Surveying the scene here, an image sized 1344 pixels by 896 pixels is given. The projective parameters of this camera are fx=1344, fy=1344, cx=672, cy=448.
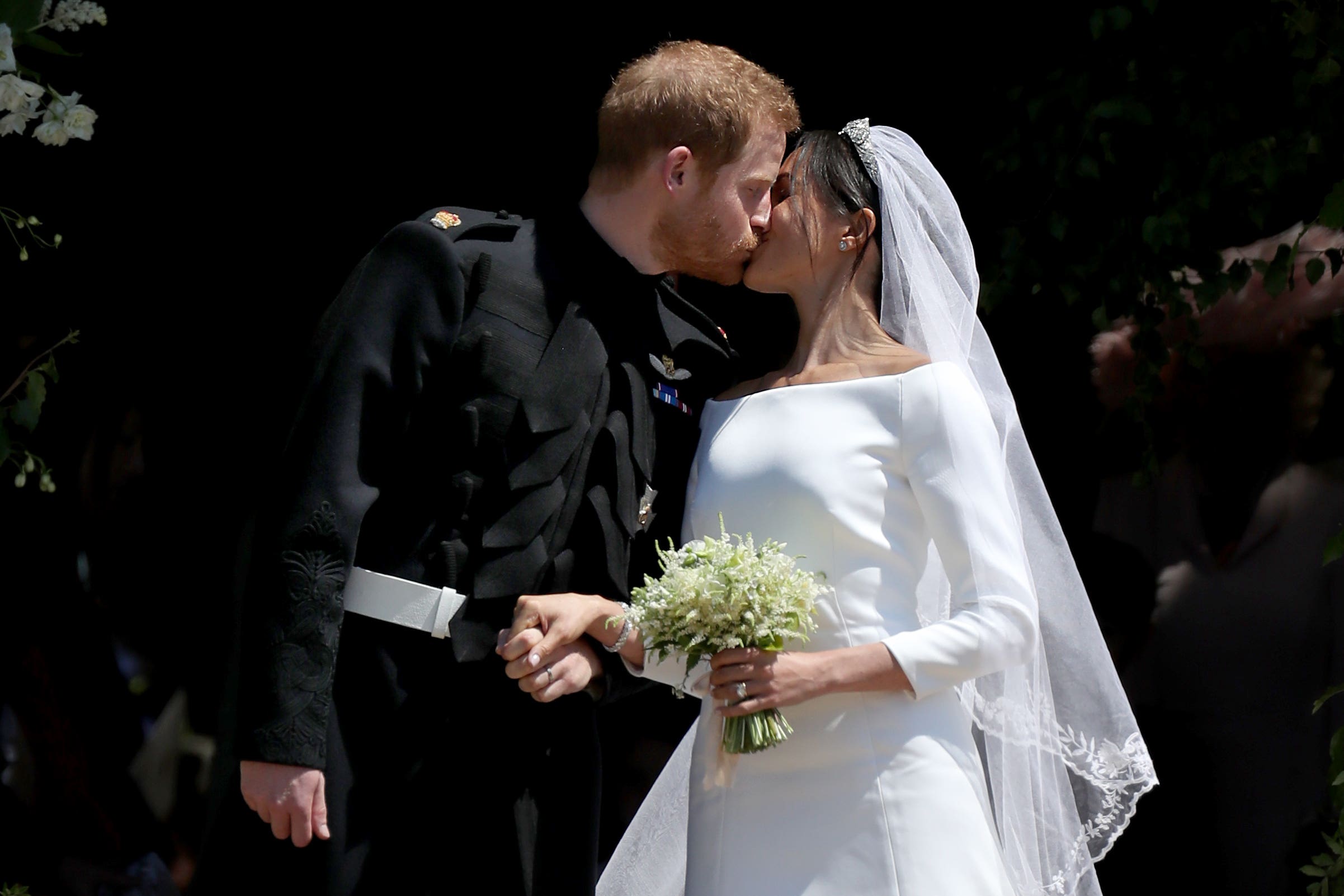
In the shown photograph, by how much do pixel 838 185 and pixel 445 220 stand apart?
76cm

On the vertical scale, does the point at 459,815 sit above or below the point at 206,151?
below

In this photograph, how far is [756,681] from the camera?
6.94 ft

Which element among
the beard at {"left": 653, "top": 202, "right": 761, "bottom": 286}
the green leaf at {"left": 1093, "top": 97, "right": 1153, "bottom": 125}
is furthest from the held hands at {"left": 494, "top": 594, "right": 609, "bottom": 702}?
the green leaf at {"left": 1093, "top": 97, "right": 1153, "bottom": 125}

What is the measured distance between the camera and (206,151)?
13.5ft

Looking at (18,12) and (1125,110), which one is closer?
(18,12)

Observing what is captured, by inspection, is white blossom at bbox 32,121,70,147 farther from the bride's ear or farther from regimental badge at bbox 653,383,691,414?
the bride's ear

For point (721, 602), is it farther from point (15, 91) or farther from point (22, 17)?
point (22, 17)

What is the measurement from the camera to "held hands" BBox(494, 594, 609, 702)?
2.13 m

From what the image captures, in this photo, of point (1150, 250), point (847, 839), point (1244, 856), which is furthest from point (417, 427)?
point (1244, 856)

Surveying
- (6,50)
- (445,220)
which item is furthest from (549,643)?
(6,50)

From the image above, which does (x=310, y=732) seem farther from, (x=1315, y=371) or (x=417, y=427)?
(x=1315, y=371)

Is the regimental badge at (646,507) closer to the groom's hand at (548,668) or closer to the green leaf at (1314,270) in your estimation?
the groom's hand at (548,668)

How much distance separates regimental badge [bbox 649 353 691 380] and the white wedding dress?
234mm

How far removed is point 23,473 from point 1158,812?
315 cm
